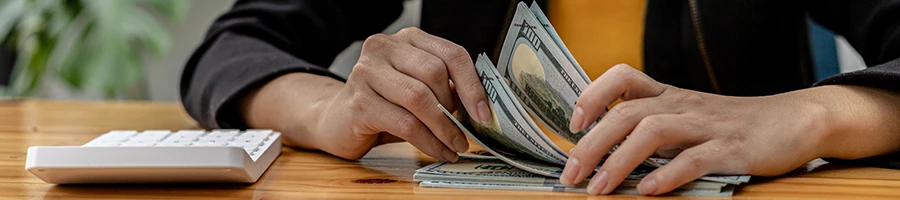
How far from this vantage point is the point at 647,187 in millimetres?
548

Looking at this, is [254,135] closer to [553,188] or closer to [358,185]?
[358,185]

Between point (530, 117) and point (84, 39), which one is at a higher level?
point (530, 117)

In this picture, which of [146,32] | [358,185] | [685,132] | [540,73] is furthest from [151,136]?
[146,32]

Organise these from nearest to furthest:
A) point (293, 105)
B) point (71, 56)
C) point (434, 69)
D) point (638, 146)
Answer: point (638, 146)
point (434, 69)
point (293, 105)
point (71, 56)

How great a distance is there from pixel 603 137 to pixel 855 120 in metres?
0.25

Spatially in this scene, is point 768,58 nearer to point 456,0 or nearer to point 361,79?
point 456,0

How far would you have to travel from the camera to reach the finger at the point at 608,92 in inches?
22.1

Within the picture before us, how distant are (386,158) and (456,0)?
398 millimetres

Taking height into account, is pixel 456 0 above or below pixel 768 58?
above

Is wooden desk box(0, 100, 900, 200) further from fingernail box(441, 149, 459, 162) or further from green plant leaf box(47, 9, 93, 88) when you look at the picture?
green plant leaf box(47, 9, 93, 88)

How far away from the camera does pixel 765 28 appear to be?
1122mm

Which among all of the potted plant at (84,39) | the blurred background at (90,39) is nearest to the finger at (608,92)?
the blurred background at (90,39)

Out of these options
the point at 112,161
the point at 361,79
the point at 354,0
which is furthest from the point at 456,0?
the point at 112,161

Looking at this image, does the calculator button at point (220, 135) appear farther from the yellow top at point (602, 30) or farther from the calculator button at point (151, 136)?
the yellow top at point (602, 30)
